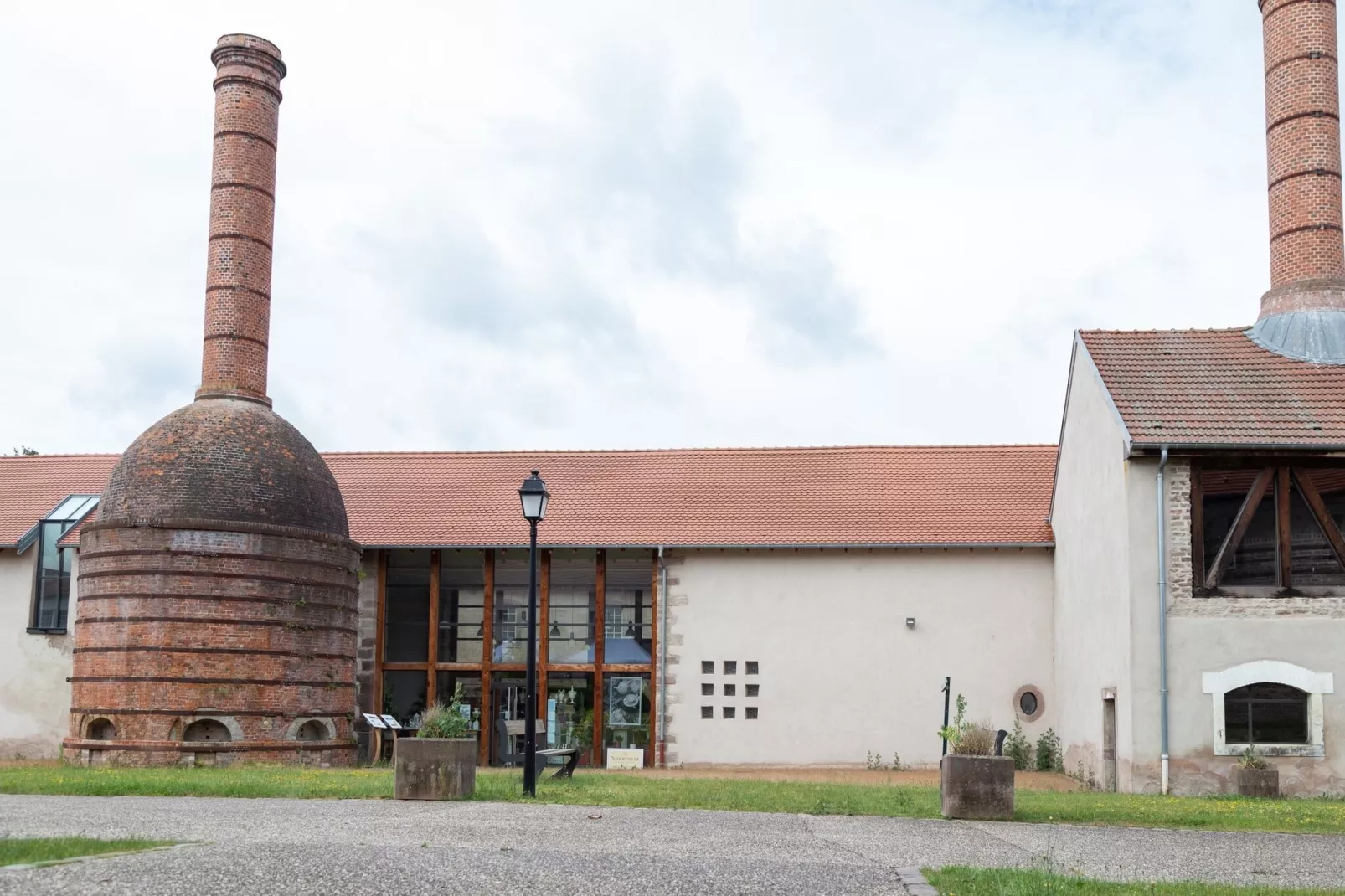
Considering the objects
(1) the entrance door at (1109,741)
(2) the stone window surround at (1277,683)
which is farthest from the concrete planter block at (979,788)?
(1) the entrance door at (1109,741)

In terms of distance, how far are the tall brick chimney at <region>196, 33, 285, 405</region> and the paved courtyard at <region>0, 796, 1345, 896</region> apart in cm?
1143

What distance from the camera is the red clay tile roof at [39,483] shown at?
28625 mm

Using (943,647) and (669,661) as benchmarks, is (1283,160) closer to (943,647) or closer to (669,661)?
(943,647)

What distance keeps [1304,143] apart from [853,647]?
38.3 feet

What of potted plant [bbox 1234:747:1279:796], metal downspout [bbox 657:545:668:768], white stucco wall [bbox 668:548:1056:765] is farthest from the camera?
metal downspout [bbox 657:545:668:768]

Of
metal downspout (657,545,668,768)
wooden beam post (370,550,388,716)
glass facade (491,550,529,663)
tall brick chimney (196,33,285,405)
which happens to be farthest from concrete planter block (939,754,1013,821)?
wooden beam post (370,550,388,716)

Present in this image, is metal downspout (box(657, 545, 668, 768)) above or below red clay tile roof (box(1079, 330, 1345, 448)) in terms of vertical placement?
below

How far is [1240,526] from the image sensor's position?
1886 centimetres

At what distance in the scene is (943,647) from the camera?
25.8 m

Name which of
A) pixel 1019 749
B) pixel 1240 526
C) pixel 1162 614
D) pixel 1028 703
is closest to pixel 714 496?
pixel 1028 703

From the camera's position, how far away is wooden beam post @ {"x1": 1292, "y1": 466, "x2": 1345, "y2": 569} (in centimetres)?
1895

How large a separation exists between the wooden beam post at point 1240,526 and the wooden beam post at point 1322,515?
0.39 m

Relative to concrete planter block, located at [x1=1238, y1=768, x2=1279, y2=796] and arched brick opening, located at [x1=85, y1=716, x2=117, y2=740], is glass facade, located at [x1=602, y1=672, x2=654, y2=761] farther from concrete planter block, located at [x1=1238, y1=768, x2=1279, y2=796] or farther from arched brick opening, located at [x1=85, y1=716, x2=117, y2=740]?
concrete planter block, located at [x1=1238, y1=768, x2=1279, y2=796]

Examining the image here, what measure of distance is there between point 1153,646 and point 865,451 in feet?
37.6
